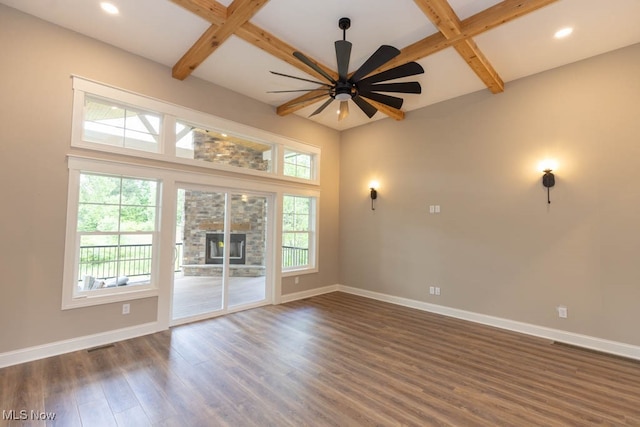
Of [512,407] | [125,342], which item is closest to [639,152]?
[512,407]

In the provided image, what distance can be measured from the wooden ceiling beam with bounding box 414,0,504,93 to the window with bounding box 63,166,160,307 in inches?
156

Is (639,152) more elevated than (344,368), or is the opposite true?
(639,152)

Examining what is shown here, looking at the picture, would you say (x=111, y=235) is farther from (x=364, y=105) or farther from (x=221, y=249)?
(x=364, y=105)

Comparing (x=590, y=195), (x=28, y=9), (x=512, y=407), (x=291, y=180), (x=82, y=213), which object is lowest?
(x=512, y=407)

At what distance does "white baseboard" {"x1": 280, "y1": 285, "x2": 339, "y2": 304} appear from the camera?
18.1 ft

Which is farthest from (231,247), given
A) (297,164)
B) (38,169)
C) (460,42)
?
(460,42)

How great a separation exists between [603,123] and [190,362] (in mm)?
5745

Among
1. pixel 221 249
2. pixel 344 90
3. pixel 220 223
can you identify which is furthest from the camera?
pixel 221 249

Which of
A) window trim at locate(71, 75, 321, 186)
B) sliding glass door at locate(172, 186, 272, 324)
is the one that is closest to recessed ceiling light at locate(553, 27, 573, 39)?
window trim at locate(71, 75, 321, 186)

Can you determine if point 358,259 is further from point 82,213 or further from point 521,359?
point 82,213

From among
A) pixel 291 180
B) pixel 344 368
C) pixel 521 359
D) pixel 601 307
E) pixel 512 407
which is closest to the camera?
pixel 512 407

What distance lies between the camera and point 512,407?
238cm

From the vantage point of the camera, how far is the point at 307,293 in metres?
5.92

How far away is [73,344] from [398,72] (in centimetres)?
474
